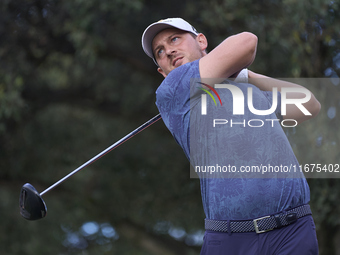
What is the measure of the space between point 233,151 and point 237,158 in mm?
35

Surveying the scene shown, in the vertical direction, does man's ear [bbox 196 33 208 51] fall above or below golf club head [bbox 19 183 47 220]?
above

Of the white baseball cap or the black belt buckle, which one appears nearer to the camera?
the black belt buckle

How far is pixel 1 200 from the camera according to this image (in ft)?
33.4

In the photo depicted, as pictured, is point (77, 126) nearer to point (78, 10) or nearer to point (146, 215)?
point (146, 215)

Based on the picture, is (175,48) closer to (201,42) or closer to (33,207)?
(201,42)

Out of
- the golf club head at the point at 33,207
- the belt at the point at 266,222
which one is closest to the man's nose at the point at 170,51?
the belt at the point at 266,222

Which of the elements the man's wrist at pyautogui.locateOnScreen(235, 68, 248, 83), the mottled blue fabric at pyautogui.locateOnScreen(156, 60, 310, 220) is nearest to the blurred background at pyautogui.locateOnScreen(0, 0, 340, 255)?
the man's wrist at pyautogui.locateOnScreen(235, 68, 248, 83)

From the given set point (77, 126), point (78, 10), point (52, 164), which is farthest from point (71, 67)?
point (78, 10)

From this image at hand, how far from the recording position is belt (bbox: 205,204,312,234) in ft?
7.22

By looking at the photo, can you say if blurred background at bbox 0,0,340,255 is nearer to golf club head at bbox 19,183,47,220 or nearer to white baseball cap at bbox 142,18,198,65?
white baseball cap at bbox 142,18,198,65

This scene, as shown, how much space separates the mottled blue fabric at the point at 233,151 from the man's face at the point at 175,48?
1.36 ft

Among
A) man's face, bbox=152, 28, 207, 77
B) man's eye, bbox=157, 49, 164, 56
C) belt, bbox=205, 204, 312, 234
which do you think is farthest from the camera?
man's eye, bbox=157, 49, 164, 56

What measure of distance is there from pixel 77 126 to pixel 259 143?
25.9 feet

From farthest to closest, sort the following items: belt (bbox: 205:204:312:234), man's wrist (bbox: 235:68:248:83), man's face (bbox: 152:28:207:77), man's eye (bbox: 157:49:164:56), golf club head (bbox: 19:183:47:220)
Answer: golf club head (bbox: 19:183:47:220) < man's eye (bbox: 157:49:164:56) < man's face (bbox: 152:28:207:77) < man's wrist (bbox: 235:68:248:83) < belt (bbox: 205:204:312:234)
